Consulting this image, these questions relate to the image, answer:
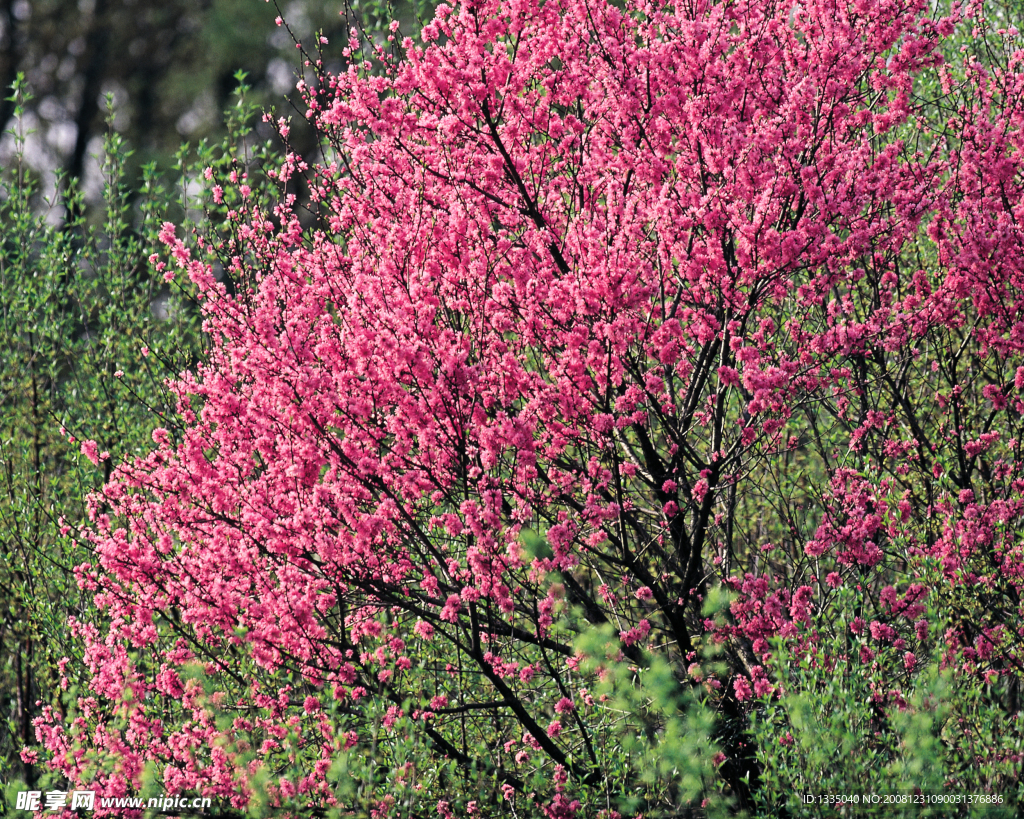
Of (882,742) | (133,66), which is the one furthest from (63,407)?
(133,66)

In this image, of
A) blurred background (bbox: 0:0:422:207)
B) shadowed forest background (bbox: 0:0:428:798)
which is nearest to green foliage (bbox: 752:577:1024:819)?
shadowed forest background (bbox: 0:0:428:798)

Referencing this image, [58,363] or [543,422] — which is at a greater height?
[58,363]

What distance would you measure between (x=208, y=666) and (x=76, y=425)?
4.64 m

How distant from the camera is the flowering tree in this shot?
5.89m

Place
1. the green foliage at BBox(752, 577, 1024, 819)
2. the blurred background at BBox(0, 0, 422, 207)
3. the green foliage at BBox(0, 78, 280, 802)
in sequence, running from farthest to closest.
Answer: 1. the blurred background at BBox(0, 0, 422, 207)
2. the green foliage at BBox(0, 78, 280, 802)
3. the green foliage at BBox(752, 577, 1024, 819)

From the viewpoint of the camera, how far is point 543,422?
6.49 meters

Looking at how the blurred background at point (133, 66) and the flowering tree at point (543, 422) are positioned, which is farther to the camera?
the blurred background at point (133, 66)

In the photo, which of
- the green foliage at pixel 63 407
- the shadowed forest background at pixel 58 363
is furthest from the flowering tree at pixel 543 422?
the green foliage at pixel 63 407

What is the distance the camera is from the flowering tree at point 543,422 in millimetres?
5895

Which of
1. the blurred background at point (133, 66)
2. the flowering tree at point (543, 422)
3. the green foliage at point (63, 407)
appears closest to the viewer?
the flowering tree at point (543, 422)

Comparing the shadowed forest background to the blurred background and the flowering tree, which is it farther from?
the blurred background

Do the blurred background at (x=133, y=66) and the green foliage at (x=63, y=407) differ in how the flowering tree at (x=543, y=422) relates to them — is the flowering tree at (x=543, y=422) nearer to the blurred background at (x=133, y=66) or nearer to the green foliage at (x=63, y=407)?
the green foliage at (x=63, y=407)

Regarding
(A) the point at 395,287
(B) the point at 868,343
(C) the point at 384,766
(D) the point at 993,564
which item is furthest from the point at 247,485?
(D) the point at 993,564

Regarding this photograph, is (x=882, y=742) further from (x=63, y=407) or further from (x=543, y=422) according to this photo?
(x=63, y=407)
